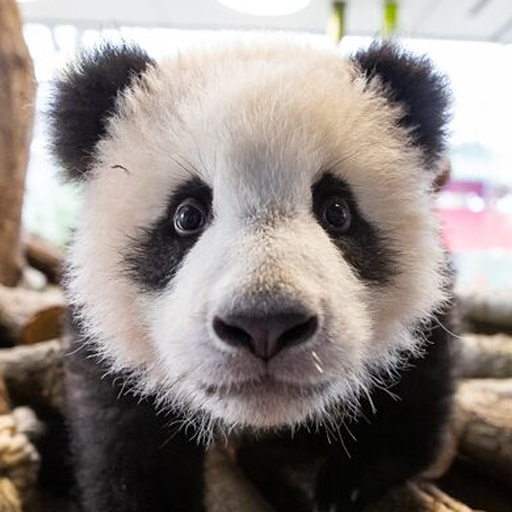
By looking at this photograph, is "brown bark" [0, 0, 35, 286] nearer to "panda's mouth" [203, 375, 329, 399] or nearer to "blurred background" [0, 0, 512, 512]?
"blurred background" [0, 0, 512, 512]

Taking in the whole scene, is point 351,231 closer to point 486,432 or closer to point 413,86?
point 413,86

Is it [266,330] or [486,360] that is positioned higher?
[266,330]

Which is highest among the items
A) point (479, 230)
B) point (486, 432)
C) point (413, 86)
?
point (413, 86)

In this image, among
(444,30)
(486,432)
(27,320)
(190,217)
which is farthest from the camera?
(444,30)

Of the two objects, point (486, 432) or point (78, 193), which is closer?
point (78, 193)

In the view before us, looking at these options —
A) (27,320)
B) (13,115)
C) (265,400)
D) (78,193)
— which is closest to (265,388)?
(265,400)

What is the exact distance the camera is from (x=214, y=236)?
126 cm

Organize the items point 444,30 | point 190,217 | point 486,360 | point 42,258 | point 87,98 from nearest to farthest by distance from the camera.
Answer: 1. point 190,217
2. point 87,98
3. point 486,360
4. point 42,258
5. point 444,30

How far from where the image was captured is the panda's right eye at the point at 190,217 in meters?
1.35

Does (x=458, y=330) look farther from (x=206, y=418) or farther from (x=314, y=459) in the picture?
(x=206, y=418)

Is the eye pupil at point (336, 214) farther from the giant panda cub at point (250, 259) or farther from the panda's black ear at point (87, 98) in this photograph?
the panda's black ear at point (87, 98)

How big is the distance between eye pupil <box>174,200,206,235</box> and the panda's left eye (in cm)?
21

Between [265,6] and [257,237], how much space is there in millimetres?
2159

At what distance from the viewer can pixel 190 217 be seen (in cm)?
135
